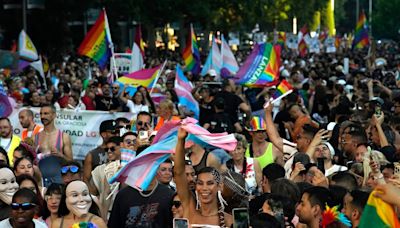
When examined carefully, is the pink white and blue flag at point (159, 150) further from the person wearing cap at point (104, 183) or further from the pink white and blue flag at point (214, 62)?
the pink white and blue flag at point (214, 62)

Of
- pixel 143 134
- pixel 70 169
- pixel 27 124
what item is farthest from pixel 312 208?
pixel 27 124

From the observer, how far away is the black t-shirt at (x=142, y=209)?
952 centimetres

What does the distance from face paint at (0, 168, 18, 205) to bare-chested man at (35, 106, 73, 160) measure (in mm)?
3354

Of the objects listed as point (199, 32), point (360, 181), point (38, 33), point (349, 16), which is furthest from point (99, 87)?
point (349, 16)

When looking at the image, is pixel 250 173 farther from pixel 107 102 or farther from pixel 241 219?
pixel 107 102

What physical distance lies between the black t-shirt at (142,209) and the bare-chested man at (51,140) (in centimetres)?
388

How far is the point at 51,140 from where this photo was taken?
13.9m

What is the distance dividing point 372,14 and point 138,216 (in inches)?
5282

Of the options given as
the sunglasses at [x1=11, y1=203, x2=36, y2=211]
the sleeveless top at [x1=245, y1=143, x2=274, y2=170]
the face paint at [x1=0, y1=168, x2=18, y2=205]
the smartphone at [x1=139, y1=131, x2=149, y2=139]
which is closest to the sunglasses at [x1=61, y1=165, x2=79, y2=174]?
the face paint at [x1=0, y1=168, x2=18, y2=205]

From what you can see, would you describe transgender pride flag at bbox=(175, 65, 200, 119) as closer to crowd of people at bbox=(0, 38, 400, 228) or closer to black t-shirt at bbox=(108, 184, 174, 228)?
crowd of people at bbox=(0, 38, 400, 228)

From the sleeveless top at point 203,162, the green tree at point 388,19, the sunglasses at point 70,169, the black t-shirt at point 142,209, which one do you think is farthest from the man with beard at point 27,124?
the green tree at point 388,19

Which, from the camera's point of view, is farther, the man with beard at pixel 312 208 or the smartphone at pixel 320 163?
the smartphone at pixel 320 163

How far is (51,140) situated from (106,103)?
6.47 meters

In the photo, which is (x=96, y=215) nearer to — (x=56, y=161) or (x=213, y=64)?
(x=56, y=161)
